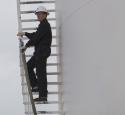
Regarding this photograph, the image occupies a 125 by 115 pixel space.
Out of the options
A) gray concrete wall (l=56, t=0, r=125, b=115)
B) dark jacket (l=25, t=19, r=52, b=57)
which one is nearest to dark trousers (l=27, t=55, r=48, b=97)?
dark jacket (l=25, t=19, r=52, b=57)

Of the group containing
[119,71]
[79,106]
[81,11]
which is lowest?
[79,106]

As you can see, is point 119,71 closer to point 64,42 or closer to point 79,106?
point 79,106

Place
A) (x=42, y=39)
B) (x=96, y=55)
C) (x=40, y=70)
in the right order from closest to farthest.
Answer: (x=96, y=55) < (x=42, y=39) < (x=40, y=70)

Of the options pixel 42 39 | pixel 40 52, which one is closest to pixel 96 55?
pixel 42 39

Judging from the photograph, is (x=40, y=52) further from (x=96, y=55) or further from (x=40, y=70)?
(x=96, y=55)

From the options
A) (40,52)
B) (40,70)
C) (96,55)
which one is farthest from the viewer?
(40,70)

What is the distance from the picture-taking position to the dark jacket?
1484cm

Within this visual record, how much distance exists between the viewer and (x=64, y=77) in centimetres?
1504

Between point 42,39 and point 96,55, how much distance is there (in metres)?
4.19

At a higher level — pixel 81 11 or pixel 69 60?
pixel 81 11

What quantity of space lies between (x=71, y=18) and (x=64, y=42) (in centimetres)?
171

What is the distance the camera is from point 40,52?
15164 mm

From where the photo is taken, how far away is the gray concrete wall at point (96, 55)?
1003 centimetres

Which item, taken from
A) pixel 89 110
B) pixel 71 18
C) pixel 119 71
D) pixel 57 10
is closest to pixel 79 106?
pixel 89 110
